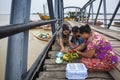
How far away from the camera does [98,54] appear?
7.21 ft

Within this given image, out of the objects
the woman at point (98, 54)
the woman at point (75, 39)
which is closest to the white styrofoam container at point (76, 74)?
the woman at point (98, 54)

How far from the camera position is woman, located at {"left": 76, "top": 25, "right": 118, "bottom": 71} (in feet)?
6.82

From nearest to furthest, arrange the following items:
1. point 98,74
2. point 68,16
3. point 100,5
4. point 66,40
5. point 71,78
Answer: point 71,78 → point 98,74 → point 66,40 → point 100,5 → point 68,16

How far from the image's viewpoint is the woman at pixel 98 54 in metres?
2.08

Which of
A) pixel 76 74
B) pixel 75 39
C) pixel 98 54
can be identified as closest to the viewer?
pixel 76 74

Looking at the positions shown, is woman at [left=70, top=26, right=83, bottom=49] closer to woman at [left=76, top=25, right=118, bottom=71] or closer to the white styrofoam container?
woman at [left=76, top=25, right=118, bottom=71]

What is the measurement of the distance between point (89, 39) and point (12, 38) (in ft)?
4.04

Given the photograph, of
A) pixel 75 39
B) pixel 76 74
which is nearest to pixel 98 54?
pixel 76 74

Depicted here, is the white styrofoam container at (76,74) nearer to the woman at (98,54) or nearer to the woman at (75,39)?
the woman at (98,54)

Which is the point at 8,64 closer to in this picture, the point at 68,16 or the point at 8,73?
the point at 8,73

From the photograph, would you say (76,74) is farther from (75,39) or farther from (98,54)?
(75,39)

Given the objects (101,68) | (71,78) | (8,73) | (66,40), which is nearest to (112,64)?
(101,68)

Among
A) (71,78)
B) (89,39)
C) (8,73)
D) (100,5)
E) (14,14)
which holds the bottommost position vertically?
(71,78)

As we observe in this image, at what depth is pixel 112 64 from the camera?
2.07m
